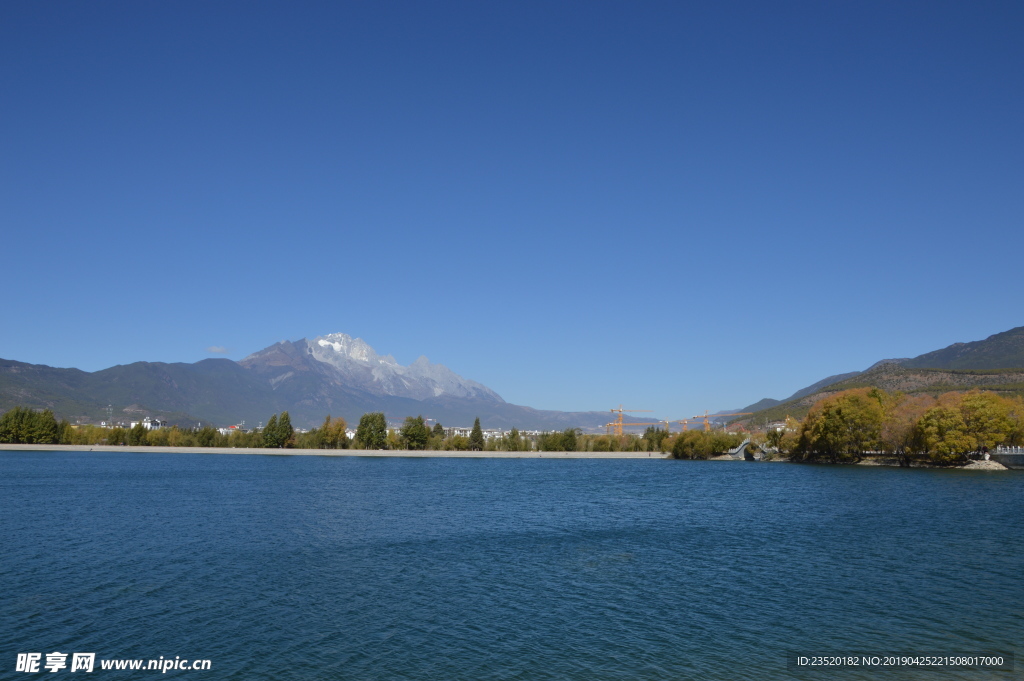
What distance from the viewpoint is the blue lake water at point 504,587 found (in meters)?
18.9

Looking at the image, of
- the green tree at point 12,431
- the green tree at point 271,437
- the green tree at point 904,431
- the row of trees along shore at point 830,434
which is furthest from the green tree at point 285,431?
the green tree at point 904,431

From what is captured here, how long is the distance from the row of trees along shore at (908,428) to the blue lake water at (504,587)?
52234mm

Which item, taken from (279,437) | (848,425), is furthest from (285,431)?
(848,425)

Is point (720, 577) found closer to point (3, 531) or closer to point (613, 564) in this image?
point (613, 564)

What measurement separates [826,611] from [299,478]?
76.2 m

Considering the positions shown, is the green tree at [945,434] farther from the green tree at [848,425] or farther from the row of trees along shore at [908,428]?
the green tree at [848,425]

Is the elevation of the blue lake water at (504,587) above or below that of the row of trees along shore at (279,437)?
below

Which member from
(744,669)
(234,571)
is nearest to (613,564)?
(744,669)

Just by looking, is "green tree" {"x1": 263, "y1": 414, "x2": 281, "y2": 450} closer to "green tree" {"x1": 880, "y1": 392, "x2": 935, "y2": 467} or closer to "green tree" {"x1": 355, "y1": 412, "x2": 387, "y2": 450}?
"green tree" {"x1": 355, "y1": 412, "x2": 387, "y2": 450}

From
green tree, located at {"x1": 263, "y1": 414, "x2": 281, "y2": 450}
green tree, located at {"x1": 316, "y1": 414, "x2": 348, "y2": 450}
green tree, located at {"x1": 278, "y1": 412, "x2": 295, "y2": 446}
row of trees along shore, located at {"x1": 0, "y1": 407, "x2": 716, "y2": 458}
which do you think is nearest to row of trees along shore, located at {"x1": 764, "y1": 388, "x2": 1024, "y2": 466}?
row of trees along shore, located at {"x1": 0, "y1": 407, "x2": 716, "y2": 458}

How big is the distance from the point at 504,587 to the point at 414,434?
168 meters

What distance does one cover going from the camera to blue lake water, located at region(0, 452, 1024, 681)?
1891cm

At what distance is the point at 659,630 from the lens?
21312mm

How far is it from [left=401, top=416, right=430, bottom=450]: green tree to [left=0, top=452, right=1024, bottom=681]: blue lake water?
13811 cm
